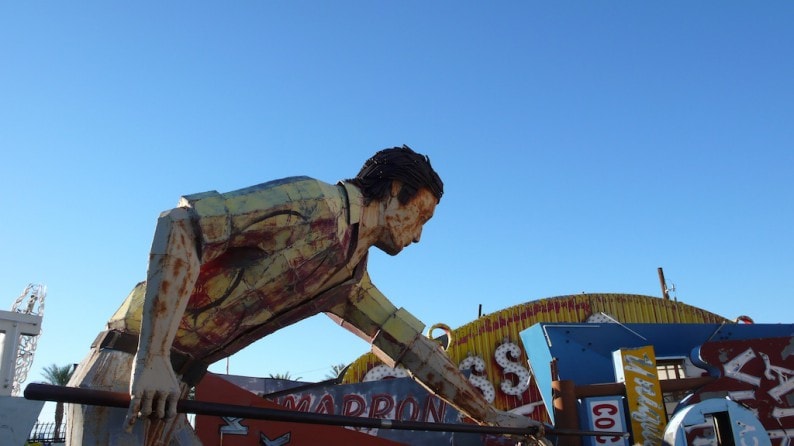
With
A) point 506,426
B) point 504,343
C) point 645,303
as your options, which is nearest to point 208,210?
point 506,426

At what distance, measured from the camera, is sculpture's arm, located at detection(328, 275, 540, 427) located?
3.58 meters

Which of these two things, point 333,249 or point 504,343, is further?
point 504,343

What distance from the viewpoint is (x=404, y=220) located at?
331 cm

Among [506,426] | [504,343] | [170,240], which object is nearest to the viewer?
[170,240]

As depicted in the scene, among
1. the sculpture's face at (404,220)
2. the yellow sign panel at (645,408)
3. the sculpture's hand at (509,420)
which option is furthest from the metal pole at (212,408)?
the yellow sign panel at (645,408)

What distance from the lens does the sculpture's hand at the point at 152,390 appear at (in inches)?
83.0

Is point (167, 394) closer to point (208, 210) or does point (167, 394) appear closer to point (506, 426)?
point (208, 210)

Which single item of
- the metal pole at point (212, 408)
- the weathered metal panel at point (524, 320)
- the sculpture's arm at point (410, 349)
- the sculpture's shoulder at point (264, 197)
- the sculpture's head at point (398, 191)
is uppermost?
the weathered metal panel at point (524, 320)

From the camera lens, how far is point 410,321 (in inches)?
144

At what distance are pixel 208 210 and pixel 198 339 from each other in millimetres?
669

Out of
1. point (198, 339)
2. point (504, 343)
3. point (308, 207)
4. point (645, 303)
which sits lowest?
point (198, 339)

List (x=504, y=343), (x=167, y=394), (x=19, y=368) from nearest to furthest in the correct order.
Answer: (x=167, y=394), (x=504, y=343), (x=19, y=368)

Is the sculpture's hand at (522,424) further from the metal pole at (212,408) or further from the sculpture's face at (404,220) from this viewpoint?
the sculpture's face at (404,220)

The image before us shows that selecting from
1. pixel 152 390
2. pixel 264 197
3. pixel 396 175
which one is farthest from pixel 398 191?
pixel 152 390
